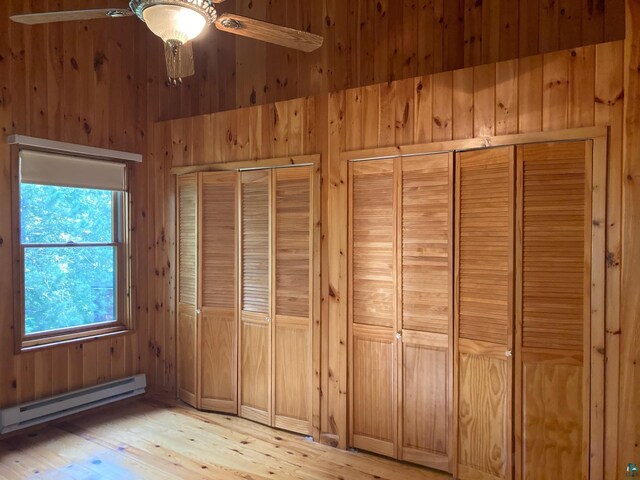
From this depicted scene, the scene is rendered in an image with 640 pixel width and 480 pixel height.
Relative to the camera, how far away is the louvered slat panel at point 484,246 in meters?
2.51

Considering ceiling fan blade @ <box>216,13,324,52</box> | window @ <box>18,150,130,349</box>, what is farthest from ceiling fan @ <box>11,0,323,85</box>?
window @ <box>18,150,130,349</box>

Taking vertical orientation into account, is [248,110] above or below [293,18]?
below

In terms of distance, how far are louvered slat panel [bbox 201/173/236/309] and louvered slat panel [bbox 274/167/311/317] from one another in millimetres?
429

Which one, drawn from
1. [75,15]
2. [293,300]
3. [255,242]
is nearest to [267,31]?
[75,15]

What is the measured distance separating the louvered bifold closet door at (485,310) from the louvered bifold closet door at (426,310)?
70mm

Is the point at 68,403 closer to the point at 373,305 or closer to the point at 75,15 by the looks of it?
the point at 373,305

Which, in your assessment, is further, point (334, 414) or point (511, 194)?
point (334, 414)

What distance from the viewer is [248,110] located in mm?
3430

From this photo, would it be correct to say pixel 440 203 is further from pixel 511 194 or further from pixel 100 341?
pixel 100 341

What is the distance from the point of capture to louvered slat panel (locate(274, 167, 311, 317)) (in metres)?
3.20

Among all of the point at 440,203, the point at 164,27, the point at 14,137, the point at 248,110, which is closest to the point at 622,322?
the point at 440,203

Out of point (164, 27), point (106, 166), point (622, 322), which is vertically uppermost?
point (164, 27)

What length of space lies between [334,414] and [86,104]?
9.87ft

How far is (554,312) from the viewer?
2.39 m
